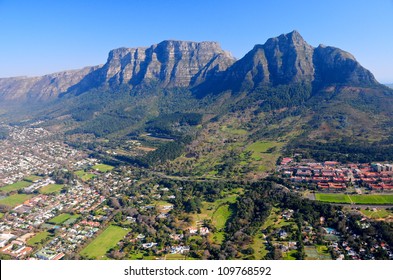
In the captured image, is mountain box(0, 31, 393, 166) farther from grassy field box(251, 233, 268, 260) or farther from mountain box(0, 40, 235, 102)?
grassy field box(251, 233, 268, 260)

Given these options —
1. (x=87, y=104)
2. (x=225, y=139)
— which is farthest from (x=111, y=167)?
(x=87, y=104)

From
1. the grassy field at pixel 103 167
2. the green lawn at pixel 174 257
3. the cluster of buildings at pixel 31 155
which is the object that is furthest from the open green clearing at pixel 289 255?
the cluster of buildings at pixel 31 155

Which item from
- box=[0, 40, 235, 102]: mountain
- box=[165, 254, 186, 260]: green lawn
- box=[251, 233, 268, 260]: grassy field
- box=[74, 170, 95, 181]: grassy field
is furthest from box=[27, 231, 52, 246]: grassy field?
box=[0, 40, 235, 102]: mountain

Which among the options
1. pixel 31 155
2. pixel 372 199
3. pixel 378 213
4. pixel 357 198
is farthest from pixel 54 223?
pixel 31 155

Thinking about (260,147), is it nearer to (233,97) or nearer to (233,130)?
(233,130)

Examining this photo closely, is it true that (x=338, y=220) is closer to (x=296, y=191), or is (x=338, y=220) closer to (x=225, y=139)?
(x=296, y=191)
